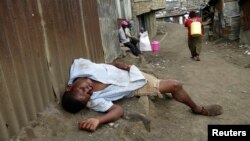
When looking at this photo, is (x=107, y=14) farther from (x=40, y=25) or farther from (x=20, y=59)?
(x=20, y=59)

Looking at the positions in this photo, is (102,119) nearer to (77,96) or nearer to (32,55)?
(77,96)

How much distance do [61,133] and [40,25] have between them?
4.21 feet

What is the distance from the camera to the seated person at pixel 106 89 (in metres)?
3.71

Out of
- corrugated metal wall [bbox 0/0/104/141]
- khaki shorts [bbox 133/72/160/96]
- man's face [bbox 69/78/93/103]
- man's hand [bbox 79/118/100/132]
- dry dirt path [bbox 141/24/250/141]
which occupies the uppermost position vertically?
corrugated metal wall [bbox 0/0/104/141]

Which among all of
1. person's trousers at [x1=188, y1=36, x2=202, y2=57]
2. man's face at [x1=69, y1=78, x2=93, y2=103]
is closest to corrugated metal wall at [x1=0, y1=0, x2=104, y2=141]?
man's face at [x1=69, y1=78, x2=93, y2=103]

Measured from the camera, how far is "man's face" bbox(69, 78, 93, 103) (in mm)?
3721

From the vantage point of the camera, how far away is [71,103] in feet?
12.2

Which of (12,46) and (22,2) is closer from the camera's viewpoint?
(12,46)

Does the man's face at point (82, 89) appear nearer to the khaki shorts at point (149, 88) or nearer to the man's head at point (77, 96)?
the man's head at point (77, 96)

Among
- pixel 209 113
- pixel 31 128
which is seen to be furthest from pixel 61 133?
pixel 209 113

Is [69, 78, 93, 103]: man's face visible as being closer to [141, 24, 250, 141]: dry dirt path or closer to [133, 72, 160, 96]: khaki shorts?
[133, 72, 160, 96]: khaki shorts

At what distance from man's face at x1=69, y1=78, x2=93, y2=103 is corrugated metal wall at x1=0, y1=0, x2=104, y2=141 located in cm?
31

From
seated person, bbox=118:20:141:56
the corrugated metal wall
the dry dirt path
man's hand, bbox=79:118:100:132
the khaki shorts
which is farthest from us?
seated person, bbox=118:20:141:56

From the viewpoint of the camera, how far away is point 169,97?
5055mm
